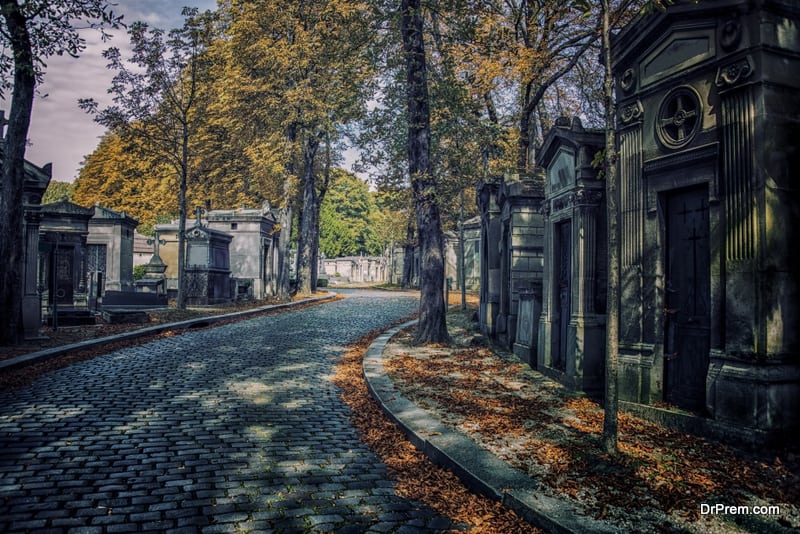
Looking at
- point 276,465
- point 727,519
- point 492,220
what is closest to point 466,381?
point 276,465

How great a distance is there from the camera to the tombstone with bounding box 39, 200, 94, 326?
15.1m

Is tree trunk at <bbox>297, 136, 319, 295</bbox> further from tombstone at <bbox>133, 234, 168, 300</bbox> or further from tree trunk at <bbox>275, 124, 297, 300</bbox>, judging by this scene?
tombstone at <bbox>133, 234, 168, 300</bbox>

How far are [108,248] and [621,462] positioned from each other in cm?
2470

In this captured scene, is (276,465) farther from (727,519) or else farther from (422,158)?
(422,158)

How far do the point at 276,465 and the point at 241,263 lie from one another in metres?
24.0

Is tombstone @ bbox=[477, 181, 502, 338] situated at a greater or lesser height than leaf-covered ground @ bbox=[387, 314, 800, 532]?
greater

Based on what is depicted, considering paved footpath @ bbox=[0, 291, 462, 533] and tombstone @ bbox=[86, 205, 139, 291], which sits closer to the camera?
paved footpath @ bbox=[0, 291, 462, 533]

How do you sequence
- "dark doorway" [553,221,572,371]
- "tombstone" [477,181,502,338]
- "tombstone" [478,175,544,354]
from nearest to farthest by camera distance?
"dark doorway" [553,221,572,371]
"tombstone" [478,175,544,354]
"tombstone" [477,181,502,338]

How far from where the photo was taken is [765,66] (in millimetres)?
4855

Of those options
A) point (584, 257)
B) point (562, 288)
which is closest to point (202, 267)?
point (562, 288)

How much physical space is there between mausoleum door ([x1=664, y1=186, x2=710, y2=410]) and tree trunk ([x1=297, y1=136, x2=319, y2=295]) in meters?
23.8

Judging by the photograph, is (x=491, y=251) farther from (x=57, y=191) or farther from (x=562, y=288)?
(x=57, y=191)

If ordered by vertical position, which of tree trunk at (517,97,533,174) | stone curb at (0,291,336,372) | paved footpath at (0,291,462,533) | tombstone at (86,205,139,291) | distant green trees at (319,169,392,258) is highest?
distant green trees at (319,169,392,258)

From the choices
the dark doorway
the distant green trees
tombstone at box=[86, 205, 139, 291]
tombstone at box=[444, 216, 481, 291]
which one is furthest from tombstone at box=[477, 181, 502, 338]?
the distant green trees
